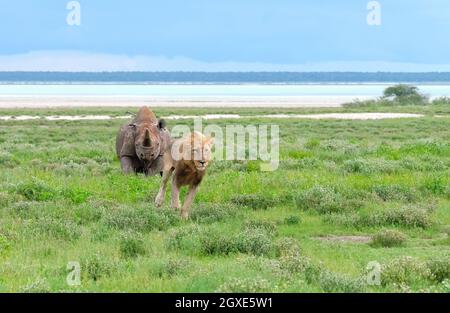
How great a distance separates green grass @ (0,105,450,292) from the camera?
8.84 meters

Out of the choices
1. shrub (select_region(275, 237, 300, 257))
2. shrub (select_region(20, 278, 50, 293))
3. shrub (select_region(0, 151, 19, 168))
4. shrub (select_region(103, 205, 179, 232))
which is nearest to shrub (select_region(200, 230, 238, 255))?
shrub (select_region(275, 237, 300, 257))

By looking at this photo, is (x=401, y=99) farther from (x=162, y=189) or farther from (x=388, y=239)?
(x=388, y=239)

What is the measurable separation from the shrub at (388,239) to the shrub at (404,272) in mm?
2152

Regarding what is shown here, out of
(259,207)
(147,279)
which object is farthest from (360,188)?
(147,279)

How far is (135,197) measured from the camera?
50.0 feet

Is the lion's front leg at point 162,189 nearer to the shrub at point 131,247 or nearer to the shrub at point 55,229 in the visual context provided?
the shrub at point 55,229

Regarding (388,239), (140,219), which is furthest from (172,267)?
(388,239)

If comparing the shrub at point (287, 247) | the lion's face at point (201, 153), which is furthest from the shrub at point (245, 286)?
the lion's face at point (201, 153)

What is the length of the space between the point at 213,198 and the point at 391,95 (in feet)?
235

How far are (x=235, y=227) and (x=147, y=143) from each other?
17.3 ft

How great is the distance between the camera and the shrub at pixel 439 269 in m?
9.25

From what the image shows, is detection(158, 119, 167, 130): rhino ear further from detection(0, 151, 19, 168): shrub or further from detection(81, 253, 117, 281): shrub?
detection(81, 253, 117, 281): shrub

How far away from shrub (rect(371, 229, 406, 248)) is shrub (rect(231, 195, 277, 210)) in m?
3.28
